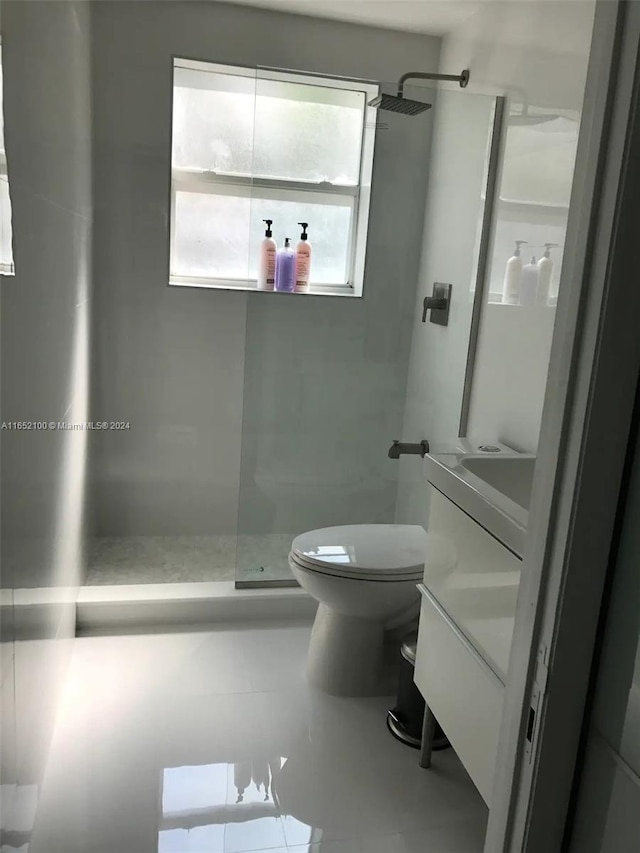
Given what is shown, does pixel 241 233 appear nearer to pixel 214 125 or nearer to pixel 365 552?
pixel 214 125

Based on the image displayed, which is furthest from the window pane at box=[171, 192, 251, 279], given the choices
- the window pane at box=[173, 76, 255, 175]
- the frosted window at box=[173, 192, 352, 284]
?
the window pane at box=[173, 76, 255, 175]

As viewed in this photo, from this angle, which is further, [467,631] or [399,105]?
[399,105]

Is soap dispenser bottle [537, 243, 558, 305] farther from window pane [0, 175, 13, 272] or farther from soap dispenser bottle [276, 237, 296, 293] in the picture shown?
window pane [0, 175, 13, 272]

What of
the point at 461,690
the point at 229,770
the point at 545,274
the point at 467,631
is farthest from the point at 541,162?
the point at 229,770

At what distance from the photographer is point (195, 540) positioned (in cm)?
312

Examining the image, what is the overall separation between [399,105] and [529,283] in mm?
854

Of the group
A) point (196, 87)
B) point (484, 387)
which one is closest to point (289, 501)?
point (484, 387)

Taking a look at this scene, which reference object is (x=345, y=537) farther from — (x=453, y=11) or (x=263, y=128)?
(x=453, y=11)

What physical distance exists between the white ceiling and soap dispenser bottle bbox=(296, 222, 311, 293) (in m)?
0.79

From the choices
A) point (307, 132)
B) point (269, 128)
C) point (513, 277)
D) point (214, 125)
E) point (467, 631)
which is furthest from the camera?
point (214, 125)

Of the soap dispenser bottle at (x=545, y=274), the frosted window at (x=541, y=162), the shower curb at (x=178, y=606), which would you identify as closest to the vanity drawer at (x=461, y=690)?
the soap dispenser bottle at (x=545, y=274)

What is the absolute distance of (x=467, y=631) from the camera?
1428 mm

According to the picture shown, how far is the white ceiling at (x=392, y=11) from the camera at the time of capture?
→ 2424mm

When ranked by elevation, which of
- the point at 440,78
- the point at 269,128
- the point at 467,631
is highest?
the point at 440,78
